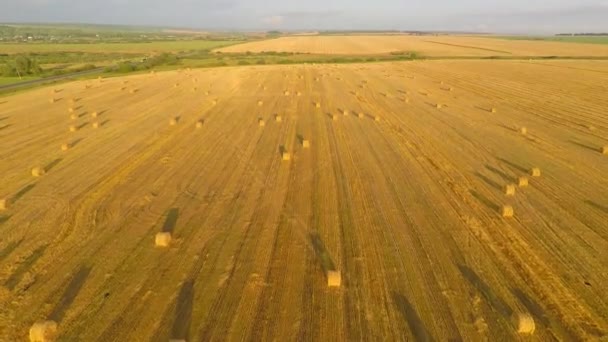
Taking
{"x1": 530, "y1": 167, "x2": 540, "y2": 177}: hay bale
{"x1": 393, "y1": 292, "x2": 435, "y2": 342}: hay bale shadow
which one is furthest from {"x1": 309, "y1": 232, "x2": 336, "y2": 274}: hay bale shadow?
{"x1": 530, "y1": 167, "x2": 540, "y2": 177}: hay bale

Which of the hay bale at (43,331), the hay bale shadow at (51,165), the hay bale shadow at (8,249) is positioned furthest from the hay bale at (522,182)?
the hay bale shadow at (51,165)

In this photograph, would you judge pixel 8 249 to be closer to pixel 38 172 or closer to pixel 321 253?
pixel 38 172

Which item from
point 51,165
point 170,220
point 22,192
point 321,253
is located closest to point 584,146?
point 321,253

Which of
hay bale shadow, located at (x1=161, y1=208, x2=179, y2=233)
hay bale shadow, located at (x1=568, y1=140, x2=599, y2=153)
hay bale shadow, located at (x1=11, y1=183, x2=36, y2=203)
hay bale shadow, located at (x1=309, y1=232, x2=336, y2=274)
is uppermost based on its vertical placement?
hay bale shadow, located at (x1=568, y1=140, x2=599, y2=153)

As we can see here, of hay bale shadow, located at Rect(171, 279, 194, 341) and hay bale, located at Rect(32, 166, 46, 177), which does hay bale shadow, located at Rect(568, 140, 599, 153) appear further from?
hay bale, located at Rect(32, 166, 46, 177)

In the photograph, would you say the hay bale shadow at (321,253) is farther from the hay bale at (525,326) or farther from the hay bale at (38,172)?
the hay bale at (38,172)

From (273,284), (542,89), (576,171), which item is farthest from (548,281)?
(542,89)
